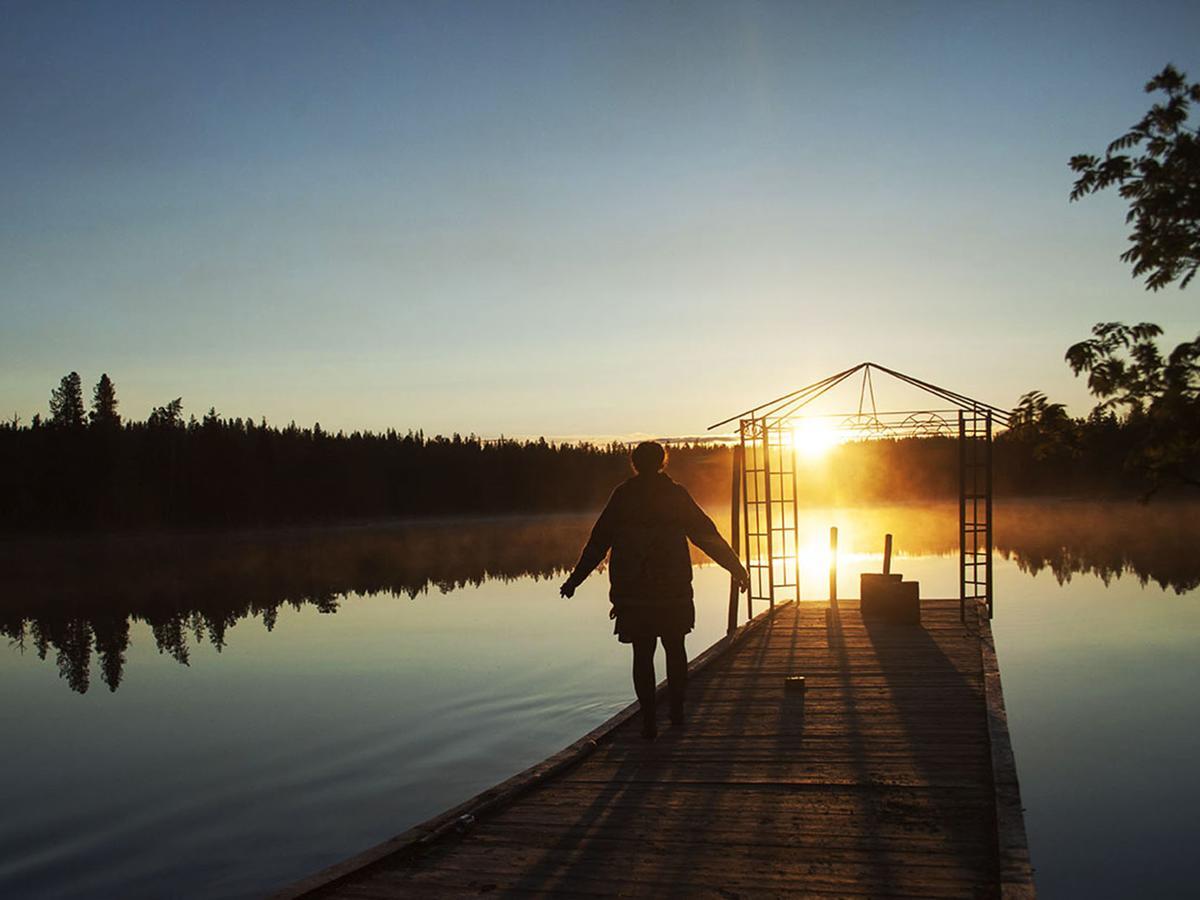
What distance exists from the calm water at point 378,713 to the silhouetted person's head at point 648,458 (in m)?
4.02

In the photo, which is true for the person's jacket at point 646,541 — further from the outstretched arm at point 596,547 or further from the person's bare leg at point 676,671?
the person's bare leg at point 676,671

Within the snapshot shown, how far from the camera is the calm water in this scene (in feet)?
30.3

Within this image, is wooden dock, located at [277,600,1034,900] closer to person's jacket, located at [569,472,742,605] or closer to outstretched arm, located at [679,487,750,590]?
person's jacket, located at [569,472,742,605]

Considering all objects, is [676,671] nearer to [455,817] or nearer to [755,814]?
[755,814]

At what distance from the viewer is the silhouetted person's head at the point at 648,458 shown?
8.24 m

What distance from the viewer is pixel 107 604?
31.7 metres

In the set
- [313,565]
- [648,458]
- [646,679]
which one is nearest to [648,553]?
[648,458]

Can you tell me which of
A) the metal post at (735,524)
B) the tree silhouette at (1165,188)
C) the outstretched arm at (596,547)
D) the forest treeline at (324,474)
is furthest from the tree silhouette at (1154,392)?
the forest treeline at (324,474)

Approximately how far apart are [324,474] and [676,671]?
88635mm

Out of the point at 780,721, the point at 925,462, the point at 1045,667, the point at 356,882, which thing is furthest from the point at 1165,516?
the point at 356,882

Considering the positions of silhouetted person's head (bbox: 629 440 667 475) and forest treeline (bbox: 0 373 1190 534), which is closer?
silhouetted person's head (bbox: 629 440 667 475)

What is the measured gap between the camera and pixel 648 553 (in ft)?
26.7

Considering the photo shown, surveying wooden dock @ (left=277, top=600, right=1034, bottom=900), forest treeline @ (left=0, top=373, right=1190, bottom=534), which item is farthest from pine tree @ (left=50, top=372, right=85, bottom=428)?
wooden dock @ (left=277, top=600, right=1034, bottom=900)

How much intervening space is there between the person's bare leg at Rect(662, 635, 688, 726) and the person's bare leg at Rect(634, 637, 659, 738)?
14cm
